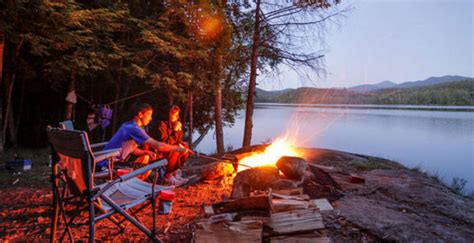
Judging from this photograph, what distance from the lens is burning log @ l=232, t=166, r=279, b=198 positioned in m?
4.00

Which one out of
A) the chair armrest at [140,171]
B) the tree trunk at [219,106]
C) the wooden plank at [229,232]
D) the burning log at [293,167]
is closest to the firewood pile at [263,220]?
the wooden plank at [229,232]

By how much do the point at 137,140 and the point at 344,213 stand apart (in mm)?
2673

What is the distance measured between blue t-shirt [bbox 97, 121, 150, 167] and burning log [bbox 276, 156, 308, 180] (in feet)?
6.96

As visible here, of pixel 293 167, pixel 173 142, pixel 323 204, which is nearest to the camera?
pixel 323 204

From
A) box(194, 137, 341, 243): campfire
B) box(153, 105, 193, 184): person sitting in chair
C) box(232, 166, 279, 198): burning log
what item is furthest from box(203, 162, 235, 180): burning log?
box(232, 166, 279, 198): burning log

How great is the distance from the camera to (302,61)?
8.40 metres

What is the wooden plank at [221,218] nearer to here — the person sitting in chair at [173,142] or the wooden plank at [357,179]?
the person sitting in chair at [173,142]

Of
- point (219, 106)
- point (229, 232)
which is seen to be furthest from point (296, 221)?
point (219, 106)

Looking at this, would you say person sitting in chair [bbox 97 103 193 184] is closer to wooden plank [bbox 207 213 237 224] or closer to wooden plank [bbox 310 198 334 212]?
wooden plank [bbox 207 213 237 224]

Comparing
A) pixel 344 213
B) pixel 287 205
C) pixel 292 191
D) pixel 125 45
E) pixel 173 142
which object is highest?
pixel 125 45

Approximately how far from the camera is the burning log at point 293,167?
434 centimetres

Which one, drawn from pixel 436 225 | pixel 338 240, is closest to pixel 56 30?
pixel 338 240

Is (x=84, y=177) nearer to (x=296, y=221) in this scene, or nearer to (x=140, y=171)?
(x=140, y=171)

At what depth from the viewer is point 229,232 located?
8.07ft
